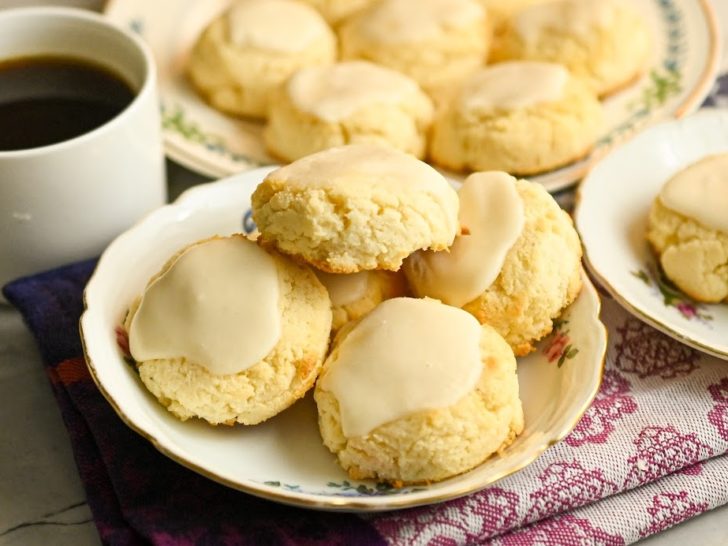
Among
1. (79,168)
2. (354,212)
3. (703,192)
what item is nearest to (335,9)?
(79,168)

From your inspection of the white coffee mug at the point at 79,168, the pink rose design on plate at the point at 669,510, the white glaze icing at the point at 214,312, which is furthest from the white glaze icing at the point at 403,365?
the white coffee mug at the point at 79,168

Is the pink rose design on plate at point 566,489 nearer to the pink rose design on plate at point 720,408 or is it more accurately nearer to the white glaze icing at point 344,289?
the pink rose design on plate at point 720,408

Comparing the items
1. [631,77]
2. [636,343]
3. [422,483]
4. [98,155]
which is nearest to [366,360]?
[422,483]

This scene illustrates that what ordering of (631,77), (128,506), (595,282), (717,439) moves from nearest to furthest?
(128,506)
(717,439)
(595,282)
(631,77)

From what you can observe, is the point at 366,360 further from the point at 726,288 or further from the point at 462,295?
the point at 726,288

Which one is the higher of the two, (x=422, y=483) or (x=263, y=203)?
(x=263, y=203)
